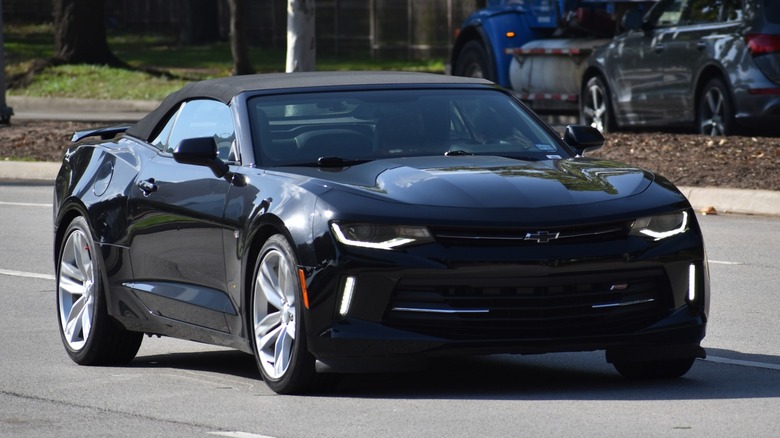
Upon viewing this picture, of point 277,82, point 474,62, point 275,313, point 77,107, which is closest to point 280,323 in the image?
point 275,313

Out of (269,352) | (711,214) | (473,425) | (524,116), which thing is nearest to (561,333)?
(473,425)

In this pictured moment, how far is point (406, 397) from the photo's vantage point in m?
6.70

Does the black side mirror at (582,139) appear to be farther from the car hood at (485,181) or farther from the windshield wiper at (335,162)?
the windshield wiper at (335,162)

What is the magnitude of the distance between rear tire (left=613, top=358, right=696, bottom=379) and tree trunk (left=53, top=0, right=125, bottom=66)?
83.3 feet

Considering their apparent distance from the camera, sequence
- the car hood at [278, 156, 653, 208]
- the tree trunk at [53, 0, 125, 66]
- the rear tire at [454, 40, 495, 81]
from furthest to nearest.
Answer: the tree trunk at [53, 0, 125, 66] < the rear tire at [454, 40, 495, 81] < the car hood at [278, 156, 653, 208]

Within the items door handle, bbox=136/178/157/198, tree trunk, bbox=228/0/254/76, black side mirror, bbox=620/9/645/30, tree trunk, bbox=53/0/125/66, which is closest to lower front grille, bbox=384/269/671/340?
door handle, bbox=136/178/157/198

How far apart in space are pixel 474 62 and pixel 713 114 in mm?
6160

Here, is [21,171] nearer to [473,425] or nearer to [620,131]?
[620,131]

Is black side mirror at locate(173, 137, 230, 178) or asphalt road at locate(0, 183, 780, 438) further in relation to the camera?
black side mirror at locate(173, 137, 230, 178)

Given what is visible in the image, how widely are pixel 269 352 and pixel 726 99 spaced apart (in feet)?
34.5

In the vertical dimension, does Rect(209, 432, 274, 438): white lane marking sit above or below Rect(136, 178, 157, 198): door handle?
below

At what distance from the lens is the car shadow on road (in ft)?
22.1

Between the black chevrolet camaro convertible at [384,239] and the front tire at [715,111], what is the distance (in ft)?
29.0

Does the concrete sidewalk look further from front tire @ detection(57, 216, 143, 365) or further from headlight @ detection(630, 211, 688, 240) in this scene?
headlight @ detection(630, 211, 688, 240)
